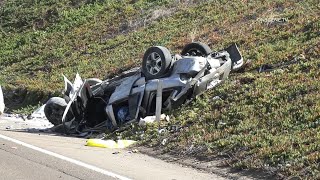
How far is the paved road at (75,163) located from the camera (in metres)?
7.41

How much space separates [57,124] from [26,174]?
203 inches

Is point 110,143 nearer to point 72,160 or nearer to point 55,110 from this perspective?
point 72,160

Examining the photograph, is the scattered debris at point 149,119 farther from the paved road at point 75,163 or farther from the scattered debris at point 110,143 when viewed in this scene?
the paved road at point 75,163

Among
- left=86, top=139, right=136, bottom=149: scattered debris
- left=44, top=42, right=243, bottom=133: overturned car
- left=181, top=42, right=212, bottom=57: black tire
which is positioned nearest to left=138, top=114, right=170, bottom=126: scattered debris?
left=44, top=42, right=243, bottom=133: overturned car

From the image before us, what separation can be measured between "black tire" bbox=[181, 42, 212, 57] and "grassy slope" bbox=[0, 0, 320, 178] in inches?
33.4

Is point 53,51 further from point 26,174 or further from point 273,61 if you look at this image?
point 26,174

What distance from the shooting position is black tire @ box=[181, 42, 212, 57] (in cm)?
1240

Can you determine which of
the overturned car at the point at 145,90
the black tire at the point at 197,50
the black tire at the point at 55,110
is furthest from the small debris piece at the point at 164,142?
the black tire at the point at 55,110

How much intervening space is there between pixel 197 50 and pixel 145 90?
2.23m

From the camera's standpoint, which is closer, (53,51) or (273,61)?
(273,61)

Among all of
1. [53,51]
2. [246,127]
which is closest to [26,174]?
[246,127]

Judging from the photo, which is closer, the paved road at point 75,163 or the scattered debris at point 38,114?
the paved road at point 75,163

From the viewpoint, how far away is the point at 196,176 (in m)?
7.44

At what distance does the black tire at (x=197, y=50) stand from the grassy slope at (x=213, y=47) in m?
0.85
